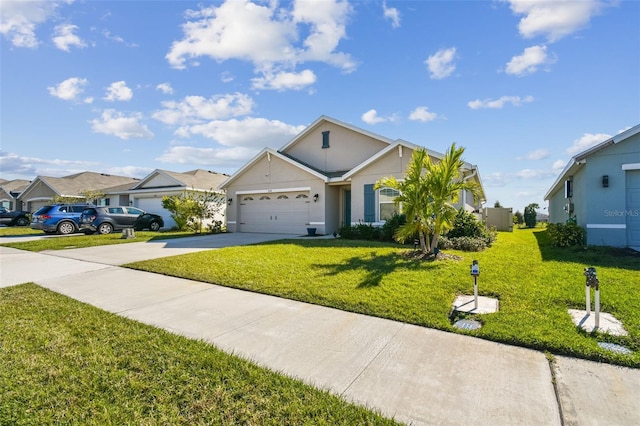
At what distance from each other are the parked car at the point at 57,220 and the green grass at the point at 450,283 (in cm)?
1398

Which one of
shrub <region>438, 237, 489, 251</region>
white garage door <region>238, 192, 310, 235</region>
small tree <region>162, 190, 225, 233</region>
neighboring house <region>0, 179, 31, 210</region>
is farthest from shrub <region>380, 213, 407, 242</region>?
neighboring house <region>0, 179, 31, 210</region>

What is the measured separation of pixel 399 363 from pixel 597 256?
861 cm

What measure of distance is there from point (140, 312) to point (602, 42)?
1313 centimetres

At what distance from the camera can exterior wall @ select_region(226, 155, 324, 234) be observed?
54.3 feet

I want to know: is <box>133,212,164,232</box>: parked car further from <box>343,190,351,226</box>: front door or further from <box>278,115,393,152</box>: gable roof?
<box>343,190,351,226</box>: front door

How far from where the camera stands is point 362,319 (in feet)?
15.6

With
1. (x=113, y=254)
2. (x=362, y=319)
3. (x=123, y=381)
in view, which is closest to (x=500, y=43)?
(x=362, y=319)

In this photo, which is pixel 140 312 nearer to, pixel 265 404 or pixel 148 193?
pixel 265 404

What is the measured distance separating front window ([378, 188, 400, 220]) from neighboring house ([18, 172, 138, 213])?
2691 centimetres

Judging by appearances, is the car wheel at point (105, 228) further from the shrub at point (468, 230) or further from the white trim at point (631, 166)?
the white trim at point (631, 166)

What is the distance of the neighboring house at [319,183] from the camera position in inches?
579

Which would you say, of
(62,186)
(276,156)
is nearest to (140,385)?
(276,156)

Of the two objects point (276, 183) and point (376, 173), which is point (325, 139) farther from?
point (376, 173)

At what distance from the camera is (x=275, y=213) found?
18.5 meters
